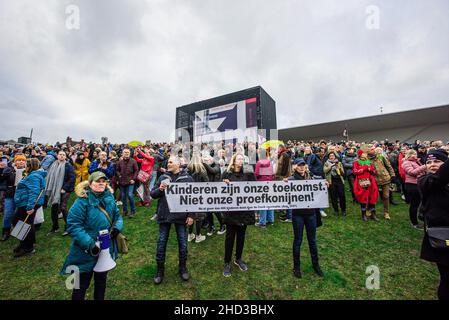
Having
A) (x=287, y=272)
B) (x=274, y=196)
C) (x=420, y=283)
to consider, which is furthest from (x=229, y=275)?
(x=420, y=283)

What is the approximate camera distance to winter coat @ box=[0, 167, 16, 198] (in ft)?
16.5

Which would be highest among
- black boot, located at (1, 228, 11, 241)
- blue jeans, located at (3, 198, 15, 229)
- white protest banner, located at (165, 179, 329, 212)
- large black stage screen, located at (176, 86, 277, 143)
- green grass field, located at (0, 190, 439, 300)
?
large black stage screen, located at (176, 86, 277, 143)

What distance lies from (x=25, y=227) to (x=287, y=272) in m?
5.41

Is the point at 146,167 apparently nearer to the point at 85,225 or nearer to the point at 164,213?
the point at 164,213

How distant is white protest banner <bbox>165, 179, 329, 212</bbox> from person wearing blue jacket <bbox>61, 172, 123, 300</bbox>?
3.69 feet

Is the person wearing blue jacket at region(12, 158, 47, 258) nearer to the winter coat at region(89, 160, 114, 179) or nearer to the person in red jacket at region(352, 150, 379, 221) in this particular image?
the winter coat at region(89, 160, 114, 179)

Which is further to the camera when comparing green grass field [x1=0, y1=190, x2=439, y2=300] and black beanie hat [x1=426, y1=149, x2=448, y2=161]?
green grass field [x1=0, y1=190, x2=439, y2=300]

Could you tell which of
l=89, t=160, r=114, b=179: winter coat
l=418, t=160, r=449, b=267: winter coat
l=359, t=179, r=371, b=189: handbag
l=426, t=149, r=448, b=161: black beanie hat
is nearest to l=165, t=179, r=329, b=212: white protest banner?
l=418, t=160, r=449, b=267: winter coat

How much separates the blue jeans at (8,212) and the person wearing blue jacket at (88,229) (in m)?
4.53

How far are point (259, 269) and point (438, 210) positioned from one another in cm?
292

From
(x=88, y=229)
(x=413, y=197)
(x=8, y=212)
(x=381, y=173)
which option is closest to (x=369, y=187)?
(x=381, y=173)

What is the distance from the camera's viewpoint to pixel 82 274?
7.55 ft

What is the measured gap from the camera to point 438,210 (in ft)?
7.48

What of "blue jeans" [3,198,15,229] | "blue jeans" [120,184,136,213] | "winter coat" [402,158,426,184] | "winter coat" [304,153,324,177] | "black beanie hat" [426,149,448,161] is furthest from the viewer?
"blue jeans" [120,184,136,213]
